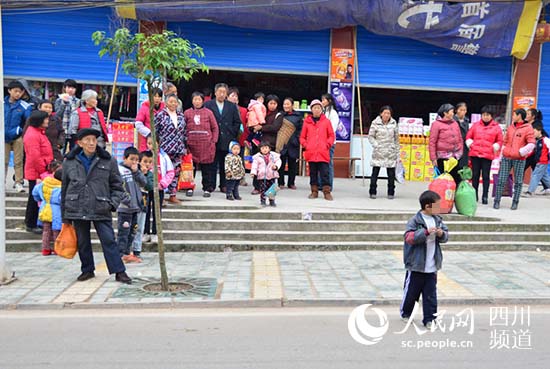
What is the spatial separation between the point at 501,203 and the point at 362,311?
21.9ft

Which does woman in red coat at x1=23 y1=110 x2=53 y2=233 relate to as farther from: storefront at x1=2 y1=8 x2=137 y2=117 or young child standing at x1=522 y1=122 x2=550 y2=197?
young child standing at x1=522 y1=122 x2=550 y2=197

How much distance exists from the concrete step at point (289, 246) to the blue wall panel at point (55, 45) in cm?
629

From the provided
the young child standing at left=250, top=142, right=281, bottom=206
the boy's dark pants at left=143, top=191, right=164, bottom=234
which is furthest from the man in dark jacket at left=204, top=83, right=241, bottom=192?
the boy's dark pants at left=143, top=191, right=164, bottom=234

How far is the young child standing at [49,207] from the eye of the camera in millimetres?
8180

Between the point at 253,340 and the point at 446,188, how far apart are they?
561 centimetres

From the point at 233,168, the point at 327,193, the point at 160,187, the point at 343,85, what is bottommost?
the point at 327,193

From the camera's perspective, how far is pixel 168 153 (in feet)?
32.2

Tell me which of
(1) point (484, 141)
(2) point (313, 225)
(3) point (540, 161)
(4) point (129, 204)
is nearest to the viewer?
(4) point (129, 204)

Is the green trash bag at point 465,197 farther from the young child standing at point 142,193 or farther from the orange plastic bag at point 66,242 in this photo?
the orange plastic bag at point 66,242

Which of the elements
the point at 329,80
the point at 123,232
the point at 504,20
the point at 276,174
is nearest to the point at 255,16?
the point at 329,80

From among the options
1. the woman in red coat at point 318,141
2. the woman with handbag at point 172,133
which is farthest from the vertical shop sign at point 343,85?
the woman with handbag at point 172,133

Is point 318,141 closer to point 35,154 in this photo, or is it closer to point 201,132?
point 201,132

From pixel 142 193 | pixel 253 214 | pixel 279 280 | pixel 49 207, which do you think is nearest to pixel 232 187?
pixel 253 214

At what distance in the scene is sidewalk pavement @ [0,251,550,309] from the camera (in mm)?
6398
